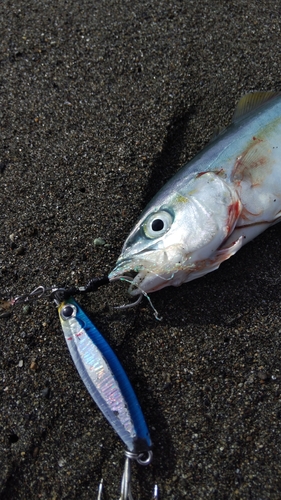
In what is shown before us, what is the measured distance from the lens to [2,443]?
243 centimetres

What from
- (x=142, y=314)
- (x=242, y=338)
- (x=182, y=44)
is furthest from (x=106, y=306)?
→ (x=182, y=44)

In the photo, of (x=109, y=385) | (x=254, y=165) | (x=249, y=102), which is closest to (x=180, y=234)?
(x=254, y=165)

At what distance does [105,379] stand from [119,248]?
2.73ft

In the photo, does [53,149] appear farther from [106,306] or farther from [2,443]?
[2,443]

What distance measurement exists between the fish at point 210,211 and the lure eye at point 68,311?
30 centimetres

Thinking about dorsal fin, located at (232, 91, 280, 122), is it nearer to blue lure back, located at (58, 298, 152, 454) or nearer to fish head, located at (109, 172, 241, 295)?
fish head, located at (109, 172, 241, 295)

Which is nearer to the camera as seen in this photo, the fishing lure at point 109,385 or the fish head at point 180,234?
the fishing lure at point 109,385

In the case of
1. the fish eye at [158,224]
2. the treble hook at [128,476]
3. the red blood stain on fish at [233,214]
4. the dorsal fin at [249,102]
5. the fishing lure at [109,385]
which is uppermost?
the dorsal fin at [249,102]

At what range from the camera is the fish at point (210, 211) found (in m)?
2.44

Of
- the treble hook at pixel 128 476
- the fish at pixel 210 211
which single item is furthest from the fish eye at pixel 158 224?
the treble hook at pixel 128 476

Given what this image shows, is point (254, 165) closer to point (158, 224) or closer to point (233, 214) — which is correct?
point (233, 214)

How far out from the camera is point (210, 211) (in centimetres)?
247

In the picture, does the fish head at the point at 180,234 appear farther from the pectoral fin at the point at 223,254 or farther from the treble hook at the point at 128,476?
the treble hook at the point at 128,476

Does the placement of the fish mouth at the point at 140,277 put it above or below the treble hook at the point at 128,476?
above
